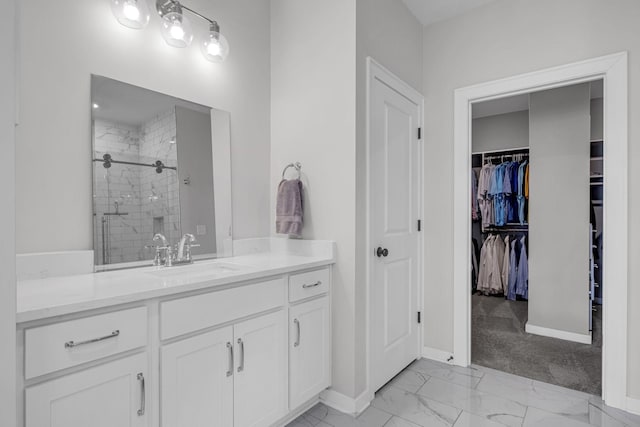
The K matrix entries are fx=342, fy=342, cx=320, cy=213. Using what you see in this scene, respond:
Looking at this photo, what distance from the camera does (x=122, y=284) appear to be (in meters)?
1.36

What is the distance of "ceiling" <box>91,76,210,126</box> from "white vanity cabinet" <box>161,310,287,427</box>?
117 cm

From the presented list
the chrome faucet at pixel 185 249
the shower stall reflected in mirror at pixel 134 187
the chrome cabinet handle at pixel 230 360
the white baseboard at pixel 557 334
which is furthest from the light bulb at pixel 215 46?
the white baseboard at pixel 557 334

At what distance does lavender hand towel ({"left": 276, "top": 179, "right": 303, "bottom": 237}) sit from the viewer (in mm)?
2219

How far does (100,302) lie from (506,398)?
7.82ft

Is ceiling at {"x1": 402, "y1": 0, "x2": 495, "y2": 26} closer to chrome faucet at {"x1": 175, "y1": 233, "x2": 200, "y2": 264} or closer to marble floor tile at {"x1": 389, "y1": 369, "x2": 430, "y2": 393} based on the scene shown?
chrome faucet at {"x1": 175, "y1": 233, "x2": 200, "y2": 264}

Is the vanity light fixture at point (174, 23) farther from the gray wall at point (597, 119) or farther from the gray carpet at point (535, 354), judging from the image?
the gray wall at point (597, 119)

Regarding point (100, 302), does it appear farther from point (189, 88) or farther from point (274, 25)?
point (274, 25)

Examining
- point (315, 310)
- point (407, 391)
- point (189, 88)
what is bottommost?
point (407, 391)

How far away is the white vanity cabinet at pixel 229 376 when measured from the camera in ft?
4.40

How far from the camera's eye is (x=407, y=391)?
2312 mm

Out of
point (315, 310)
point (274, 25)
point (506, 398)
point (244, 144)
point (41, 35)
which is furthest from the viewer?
point (274, 25)

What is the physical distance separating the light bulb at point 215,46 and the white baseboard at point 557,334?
370cm

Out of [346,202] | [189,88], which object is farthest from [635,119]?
[189,88]

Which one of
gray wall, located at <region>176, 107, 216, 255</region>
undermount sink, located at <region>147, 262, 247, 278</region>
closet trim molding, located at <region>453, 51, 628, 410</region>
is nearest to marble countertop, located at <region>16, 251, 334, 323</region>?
undermount sink, located at <region>147, 262, 247, 278</region>
